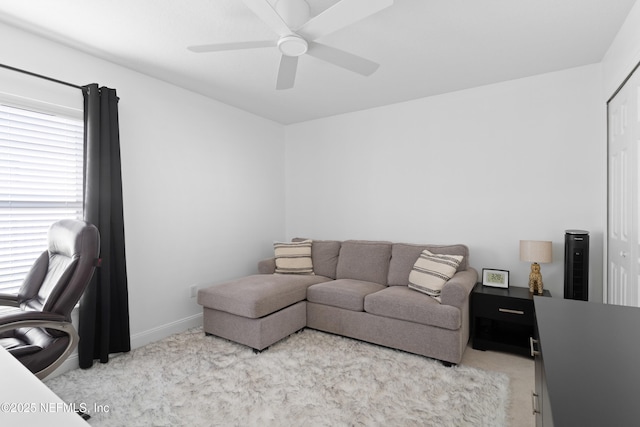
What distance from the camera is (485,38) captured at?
248 centimetres

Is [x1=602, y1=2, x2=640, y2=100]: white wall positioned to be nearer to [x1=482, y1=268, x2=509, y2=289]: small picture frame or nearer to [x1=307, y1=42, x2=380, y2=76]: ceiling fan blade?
[x1=307, y1=42, x2=380, y2=76]: ceiling fan blade

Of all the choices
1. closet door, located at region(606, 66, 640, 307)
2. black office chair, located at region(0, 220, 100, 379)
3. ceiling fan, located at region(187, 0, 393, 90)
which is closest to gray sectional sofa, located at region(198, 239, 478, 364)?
closet door, located at region(606, 66, 640, 307)

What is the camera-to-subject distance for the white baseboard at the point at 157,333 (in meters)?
2.60

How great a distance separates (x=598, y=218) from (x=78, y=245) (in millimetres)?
4014

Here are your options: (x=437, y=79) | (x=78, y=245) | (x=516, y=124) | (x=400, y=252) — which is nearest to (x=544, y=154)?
(x=516, y=124)

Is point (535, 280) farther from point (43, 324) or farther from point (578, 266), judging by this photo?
point (43, 324)

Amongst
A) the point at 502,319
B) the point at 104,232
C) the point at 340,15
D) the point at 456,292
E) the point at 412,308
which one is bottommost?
the point at 502,319

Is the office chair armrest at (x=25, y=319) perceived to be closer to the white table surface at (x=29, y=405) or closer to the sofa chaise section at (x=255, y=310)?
Result: the white table surface at (x=29, y=405)

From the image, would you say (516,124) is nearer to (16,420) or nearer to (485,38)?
(485,38)

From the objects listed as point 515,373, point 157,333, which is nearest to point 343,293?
point 515,373

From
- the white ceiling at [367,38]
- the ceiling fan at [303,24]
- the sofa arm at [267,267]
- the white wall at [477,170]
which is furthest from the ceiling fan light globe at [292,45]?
the sofa arm at [267,267]

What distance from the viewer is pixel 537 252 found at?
2.88 meters

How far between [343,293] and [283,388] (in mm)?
A: 1133

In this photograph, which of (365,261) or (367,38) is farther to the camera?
(365,261)
